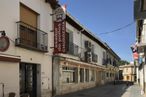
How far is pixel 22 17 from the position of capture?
14648 mm

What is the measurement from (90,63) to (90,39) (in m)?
3.01

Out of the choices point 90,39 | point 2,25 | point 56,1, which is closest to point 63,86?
point 56,1

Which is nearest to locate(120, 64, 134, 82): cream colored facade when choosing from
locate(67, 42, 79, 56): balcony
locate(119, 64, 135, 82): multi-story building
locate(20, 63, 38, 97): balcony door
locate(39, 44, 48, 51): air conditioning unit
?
locate(119, 64, 135, 82): multi-story building

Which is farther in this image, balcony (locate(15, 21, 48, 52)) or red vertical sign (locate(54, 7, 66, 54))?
red vertical sign (locate(54, 7, 66, 54))

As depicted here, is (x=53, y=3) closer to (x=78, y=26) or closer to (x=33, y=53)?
(x=33, y=53)

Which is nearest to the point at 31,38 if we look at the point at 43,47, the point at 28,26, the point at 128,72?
the point at 28,26

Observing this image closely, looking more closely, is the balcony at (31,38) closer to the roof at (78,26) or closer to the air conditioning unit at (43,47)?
the air conditioning unit at (43,47)

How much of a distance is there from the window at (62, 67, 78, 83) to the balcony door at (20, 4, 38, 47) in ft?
20.8

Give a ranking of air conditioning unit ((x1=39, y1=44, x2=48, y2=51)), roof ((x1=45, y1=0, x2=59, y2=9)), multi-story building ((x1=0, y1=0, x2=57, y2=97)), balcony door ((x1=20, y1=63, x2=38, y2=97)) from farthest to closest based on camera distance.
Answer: roof ((x1=45, y1=0, x2=59, y2=9)) < air conditioning unit ((x1=39, y1=44, x2=48, y2=51)) < balcony door ((x1=20, y1=63, x2=38, y2=97)) < multi-story building ((x1=0, y1=0, x2=57, y2=97))

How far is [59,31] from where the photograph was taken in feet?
57.9

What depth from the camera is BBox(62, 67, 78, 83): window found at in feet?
72.8

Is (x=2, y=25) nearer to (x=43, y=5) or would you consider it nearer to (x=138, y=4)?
(x=43, y=5)

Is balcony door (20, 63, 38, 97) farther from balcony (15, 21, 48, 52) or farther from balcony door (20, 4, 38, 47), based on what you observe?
balcony door (20, 4, 38, 47)

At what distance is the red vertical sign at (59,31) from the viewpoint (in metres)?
17.4
